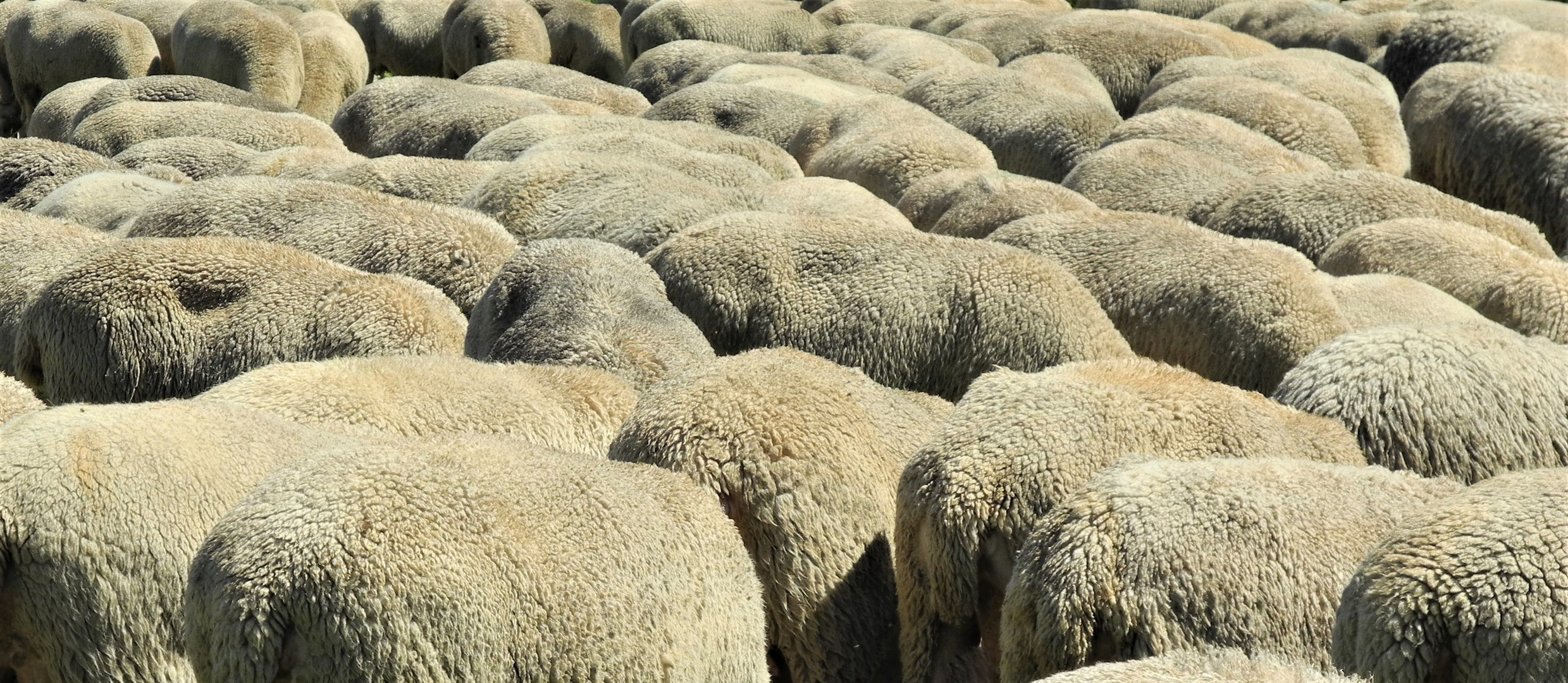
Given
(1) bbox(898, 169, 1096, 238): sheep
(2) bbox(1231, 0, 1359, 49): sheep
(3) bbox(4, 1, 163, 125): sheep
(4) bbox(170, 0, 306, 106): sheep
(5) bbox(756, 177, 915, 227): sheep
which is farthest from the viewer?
(2) bbox(1231, 0, 1359, 49): sheep

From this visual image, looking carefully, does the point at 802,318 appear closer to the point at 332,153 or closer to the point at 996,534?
the point at 996,534

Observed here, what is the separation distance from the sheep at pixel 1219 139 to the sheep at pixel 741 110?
90.8 inches

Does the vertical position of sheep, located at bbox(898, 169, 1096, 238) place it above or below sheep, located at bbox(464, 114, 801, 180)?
above

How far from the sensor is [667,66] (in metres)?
14.3

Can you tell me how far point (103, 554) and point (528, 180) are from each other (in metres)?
4.37

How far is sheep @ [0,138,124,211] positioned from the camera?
29.4 ft

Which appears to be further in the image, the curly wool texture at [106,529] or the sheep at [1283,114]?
the sheep at [1283,114]

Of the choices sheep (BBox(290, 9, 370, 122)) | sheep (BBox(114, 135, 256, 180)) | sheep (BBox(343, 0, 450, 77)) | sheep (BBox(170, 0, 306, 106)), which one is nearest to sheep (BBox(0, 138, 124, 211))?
sheep (BBox(114, 135, 256, 180))

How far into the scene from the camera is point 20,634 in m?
3.72

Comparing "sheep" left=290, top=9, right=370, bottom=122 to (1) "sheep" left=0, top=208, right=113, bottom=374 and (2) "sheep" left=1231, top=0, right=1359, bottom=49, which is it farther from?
(2) "sheep" left=1231, top=0, right=1359, bottom=49

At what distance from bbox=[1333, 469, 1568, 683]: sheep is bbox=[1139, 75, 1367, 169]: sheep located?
6850mm

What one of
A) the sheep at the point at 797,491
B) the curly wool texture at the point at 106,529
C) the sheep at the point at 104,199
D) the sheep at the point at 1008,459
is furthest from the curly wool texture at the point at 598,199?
the curly wool texture at the point at 106,529

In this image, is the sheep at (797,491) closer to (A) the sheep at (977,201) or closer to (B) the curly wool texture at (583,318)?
(B) the curly wool texture at (583,318)

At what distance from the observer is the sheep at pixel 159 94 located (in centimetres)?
1155
